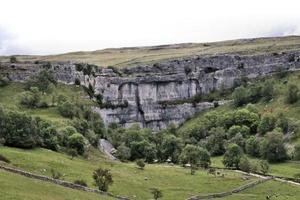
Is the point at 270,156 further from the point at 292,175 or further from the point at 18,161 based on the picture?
the point at 18,161

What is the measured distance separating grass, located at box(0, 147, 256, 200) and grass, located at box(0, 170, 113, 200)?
57.2 ft

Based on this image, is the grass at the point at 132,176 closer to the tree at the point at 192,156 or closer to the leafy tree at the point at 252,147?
the tree at the point at 192,156

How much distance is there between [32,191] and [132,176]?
47.3 meters

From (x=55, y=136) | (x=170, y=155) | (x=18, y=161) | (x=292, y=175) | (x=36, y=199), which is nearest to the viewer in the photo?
(x=36, y=199)

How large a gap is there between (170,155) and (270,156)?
2910 centimetres

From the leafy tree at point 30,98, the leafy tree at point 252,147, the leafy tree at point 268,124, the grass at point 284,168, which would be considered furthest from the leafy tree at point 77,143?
the leafy tree at point 268,124

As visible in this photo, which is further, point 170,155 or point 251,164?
point 170,155

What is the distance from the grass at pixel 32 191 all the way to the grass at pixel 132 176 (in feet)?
57.2

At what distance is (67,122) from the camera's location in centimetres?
15950

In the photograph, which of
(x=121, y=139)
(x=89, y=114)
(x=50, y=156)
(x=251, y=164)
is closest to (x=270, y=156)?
(x=251, y=164)

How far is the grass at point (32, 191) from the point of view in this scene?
5872 cm

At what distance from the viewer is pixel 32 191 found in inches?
2496

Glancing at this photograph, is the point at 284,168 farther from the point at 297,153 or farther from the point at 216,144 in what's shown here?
the point at 216,144

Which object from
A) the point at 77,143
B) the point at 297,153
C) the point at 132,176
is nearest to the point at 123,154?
the point at 77,143
